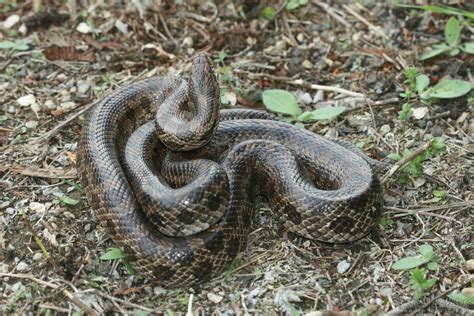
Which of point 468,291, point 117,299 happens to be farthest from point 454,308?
point 117,299

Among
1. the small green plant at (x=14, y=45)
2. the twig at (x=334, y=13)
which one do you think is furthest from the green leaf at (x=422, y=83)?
the small green plant at (x=14, y=45)

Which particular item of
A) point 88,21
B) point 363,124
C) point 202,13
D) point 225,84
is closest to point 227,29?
point 202,13

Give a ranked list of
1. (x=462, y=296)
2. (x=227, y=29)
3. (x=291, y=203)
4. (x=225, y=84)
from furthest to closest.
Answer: (x=227, y=29) → (x=225, y=84) → (x=291, y=203) → (x=462, y=296)

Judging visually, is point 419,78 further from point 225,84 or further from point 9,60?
point 9,60

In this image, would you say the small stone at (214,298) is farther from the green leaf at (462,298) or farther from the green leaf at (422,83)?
the green leaf at (422,83)

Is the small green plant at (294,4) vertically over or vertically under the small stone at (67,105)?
over

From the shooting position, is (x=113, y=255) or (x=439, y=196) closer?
(x=113, y=255)

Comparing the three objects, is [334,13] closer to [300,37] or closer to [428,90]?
[300,37]
